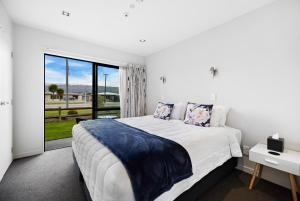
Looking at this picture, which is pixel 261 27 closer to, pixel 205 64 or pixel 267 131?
pixel 205 64

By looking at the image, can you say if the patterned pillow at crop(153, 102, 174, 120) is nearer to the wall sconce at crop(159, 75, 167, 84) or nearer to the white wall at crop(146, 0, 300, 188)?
the white wall at crop(146, 0, 300, 188)

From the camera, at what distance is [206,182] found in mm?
1702

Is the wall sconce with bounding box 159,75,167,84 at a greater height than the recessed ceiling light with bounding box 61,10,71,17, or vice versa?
the recessed ceiling light with bounding box 61,10,71,17

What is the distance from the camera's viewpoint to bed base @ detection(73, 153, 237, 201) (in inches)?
57.2

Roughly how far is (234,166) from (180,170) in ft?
5.10

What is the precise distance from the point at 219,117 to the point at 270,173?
1026 mm

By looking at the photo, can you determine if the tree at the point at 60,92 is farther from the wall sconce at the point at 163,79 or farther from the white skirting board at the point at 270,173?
the white skirting board at the point at 270,173

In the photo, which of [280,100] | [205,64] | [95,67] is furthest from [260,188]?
[95,67]

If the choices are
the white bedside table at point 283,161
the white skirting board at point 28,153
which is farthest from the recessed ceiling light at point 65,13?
the white bedside table at point 283,161

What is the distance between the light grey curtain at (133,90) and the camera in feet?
13.0

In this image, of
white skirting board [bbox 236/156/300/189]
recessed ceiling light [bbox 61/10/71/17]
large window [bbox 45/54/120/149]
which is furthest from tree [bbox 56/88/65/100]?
white skirting board [bbox 236/156/300/189]

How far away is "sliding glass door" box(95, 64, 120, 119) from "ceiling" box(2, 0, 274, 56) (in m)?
0.98

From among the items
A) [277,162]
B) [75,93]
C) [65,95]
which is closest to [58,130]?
[65,95]

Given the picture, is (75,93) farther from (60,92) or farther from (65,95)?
(60,92)
